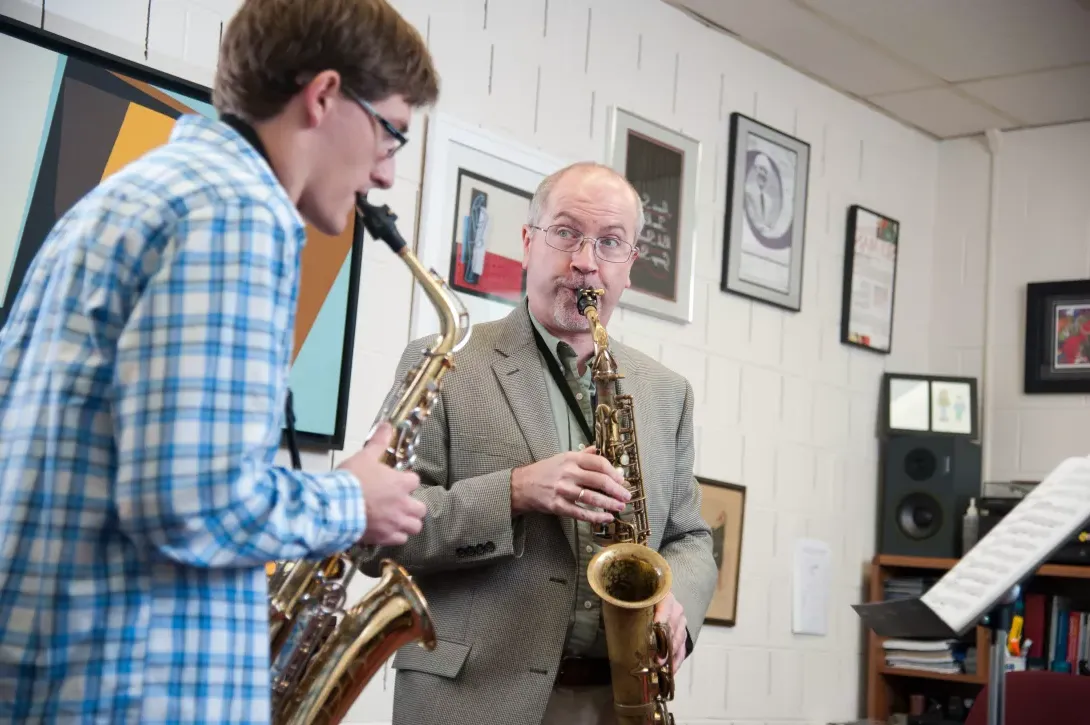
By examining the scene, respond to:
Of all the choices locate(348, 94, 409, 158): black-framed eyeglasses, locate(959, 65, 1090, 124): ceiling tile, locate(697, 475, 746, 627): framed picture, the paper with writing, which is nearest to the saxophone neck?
locate(348, 94, 409, 158): black-framed eyeglasses

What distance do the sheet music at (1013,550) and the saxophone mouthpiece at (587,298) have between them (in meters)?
0.79

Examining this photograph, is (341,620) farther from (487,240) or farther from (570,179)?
(487,240)

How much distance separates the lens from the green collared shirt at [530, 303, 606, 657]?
7.07 feet

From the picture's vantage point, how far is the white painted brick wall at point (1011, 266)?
517 cm

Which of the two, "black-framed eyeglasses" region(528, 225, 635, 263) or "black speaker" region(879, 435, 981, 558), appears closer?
"black-framed eyeglasses" region(528, 225, 635, 263)

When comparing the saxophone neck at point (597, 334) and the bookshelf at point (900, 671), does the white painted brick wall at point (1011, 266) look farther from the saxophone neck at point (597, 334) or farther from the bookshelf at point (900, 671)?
the saxophone neck at point (597, 334)

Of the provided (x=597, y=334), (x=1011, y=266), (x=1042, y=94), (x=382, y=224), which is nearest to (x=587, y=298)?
(x=597, y=334)

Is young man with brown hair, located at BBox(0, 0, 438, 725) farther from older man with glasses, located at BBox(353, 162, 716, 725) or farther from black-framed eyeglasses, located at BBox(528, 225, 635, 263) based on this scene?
black-framed eyeglasses, located at BBox(528, 225, 635, 263)

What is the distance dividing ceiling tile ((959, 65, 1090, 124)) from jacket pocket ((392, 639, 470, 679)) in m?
3.72

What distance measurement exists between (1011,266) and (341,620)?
4.28m

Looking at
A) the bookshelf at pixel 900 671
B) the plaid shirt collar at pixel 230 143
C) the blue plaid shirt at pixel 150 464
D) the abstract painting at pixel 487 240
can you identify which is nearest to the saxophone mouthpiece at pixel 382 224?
the plaid shirt collar at pixel 230 143

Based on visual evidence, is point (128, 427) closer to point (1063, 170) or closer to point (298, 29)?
point (298, 29)

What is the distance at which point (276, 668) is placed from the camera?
1.70 meters

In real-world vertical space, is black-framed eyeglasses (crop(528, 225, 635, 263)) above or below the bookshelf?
above
